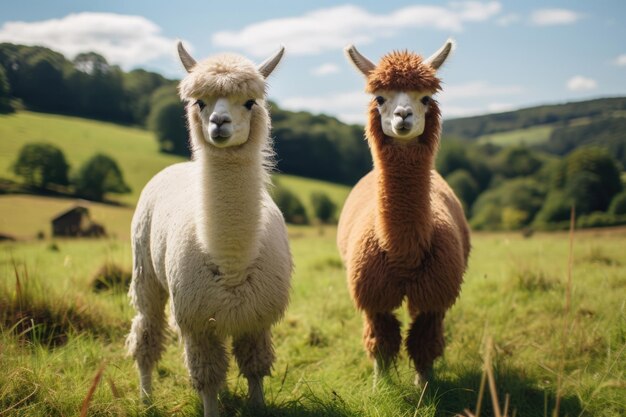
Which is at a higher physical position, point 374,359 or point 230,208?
point 230,208

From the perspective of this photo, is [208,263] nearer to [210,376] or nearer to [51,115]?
[210,376]

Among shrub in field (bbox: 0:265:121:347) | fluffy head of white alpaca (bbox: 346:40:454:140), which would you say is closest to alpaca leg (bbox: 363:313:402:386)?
fluffy head of white alpaca (bbox: 346:40:454:140)

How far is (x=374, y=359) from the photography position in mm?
4066

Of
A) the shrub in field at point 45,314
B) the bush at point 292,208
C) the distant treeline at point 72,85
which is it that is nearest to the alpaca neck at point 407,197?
the distant treeline at point 72,85

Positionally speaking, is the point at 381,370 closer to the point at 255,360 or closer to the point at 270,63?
the point at 255,360

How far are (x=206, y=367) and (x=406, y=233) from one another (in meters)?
1.84

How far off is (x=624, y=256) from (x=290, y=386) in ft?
26.0

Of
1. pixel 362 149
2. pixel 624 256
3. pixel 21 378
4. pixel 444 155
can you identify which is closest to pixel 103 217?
pixel 21 378

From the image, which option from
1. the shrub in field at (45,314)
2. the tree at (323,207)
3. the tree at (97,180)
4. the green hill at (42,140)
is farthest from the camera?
the tree at (323,207)

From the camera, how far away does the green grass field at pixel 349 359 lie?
324 centimetres

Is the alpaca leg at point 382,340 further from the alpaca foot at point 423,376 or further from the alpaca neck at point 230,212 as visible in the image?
the alpaca neck at point 230,212

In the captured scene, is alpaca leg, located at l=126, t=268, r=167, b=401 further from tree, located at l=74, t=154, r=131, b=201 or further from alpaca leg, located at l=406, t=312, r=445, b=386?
tree, located at l=74, t=154, r=131, b=201

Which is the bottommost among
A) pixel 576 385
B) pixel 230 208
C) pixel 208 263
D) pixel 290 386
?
pixel 290 386

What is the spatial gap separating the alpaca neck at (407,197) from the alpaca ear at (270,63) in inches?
43.6
